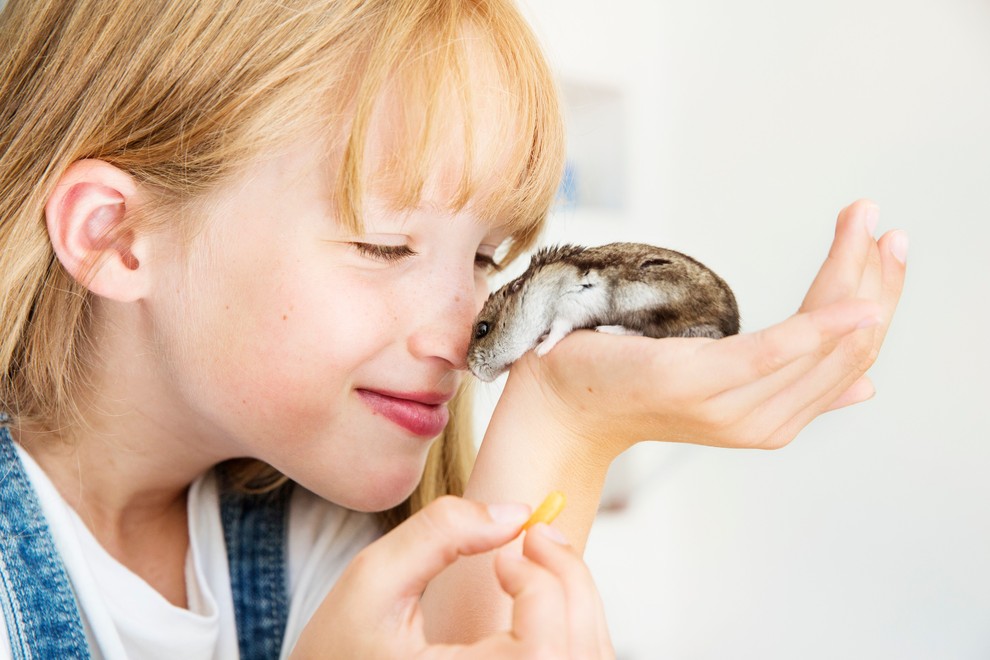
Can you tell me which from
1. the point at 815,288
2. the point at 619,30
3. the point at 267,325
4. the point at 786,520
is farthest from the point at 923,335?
the point at 267,325

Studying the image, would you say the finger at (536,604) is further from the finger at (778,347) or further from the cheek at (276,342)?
the cheek at (276,342)

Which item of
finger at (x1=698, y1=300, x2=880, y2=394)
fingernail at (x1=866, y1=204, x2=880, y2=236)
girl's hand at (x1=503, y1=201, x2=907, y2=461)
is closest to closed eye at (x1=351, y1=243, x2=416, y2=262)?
girl's hand at (x1=503, y1=201, x2=907, y2=461)

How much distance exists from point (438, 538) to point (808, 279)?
2509mm

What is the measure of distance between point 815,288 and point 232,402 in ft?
2.45

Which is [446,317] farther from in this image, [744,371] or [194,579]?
[194,579]

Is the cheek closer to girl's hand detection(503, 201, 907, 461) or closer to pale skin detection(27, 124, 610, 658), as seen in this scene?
pale skin detection(27, 124, 610, 658)

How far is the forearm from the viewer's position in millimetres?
1039

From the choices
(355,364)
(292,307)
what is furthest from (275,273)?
(355,364)

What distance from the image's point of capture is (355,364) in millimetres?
1123

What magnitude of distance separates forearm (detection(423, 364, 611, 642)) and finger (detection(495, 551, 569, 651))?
33cm

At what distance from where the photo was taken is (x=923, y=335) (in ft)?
8.21

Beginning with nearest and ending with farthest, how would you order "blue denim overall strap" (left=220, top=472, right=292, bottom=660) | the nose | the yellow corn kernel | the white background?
the yellow corn kernel, the nose, "blue denim overall strap" (left=220, top=472, right=292, bottom=660), the white background

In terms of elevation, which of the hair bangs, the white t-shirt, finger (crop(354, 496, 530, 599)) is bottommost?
the white t-shirt

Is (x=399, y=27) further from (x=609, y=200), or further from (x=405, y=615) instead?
(x=609, y=200)
